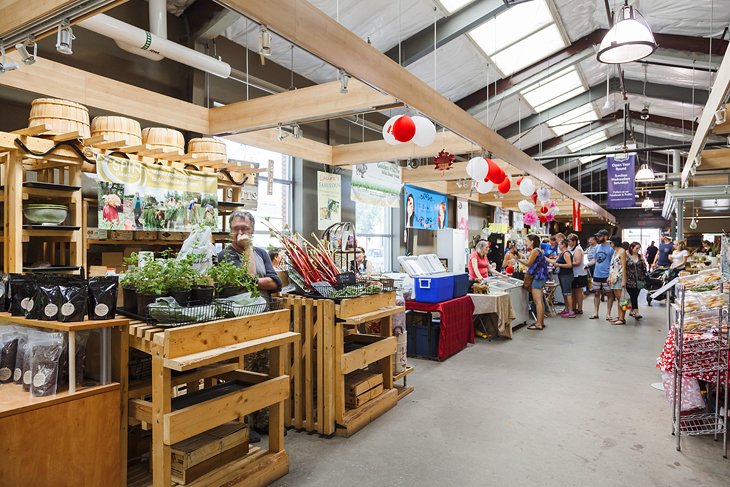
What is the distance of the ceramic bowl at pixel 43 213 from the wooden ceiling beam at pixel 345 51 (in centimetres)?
222

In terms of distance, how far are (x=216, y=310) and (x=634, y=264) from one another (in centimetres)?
822

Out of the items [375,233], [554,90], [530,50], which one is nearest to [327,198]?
[375,233]

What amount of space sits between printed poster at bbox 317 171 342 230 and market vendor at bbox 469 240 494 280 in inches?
95.1

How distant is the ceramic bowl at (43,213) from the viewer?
3.45 meters

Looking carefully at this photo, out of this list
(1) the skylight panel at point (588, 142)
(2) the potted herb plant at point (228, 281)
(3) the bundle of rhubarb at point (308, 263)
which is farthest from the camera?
(1) the skylight panel at point (588, 142)

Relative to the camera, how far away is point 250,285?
280 centimetres

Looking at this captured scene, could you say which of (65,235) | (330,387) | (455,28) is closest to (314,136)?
(455,28)

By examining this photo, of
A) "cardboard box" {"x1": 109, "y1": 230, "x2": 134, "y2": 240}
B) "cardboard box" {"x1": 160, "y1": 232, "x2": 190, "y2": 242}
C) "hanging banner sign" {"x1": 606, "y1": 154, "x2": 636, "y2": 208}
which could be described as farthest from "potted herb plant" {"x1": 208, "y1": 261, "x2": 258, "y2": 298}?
"hanging banner sign" {"x1": 606, "y1": 154, "x2": 636, "y2": 208}

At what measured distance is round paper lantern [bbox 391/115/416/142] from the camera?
4064 mm

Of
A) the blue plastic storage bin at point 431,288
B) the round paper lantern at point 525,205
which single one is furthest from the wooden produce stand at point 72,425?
the round paper lantern at point 525,205

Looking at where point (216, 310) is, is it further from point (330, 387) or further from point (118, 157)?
point (118, 157)

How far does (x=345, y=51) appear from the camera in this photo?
3080 mm

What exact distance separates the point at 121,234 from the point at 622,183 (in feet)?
37.7

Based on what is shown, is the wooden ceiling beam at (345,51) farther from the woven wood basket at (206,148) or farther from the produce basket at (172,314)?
the woven wood basket at (206,148)
